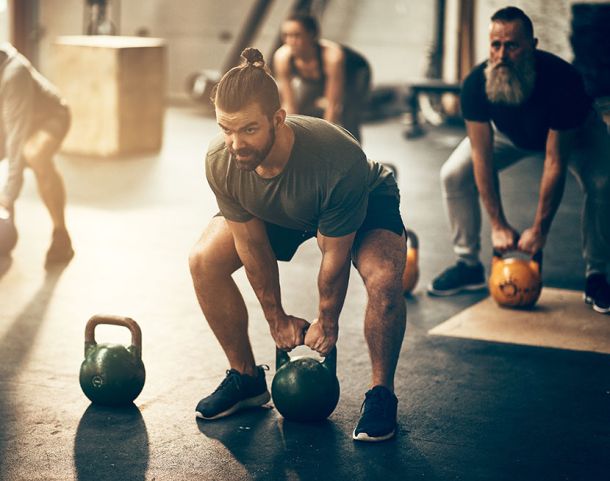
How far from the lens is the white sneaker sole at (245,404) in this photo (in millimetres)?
3144

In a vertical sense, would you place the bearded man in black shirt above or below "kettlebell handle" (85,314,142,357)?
above

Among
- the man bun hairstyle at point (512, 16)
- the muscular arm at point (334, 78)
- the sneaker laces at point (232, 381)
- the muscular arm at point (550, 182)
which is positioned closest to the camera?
the sneaker laces at point (232, 381)

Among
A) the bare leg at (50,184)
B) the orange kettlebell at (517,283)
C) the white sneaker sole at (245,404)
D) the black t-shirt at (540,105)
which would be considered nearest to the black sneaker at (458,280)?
the orange kettlebell at (517,283)

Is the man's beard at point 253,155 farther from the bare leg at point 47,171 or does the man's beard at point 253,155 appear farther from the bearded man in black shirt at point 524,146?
the bare leg at point 47,171

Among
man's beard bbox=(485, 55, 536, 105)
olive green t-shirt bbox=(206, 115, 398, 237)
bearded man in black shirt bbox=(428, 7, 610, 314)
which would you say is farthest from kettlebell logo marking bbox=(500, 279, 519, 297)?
olive green t-shirt bbox=(206, 115, 398, 237)

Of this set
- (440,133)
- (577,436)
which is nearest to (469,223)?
(577,436)

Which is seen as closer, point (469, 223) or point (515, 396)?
point (515, 396)

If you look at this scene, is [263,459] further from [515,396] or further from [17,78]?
[17,78]

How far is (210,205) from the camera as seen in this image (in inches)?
264

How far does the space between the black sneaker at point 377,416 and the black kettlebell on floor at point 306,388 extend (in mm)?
110

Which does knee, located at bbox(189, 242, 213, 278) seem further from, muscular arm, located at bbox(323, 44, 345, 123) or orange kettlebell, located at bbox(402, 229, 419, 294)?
muscular arm, located at bbox(323, 44, 345, 123)

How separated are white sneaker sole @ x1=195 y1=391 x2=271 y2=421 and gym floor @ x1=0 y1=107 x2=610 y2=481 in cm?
3

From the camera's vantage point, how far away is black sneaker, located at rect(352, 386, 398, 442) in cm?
298

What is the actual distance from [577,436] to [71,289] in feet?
7.74
